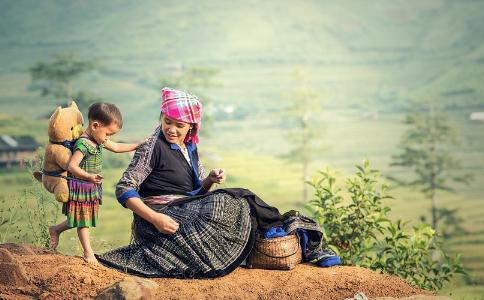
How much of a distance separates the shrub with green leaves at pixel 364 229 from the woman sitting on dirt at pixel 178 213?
1.25 m

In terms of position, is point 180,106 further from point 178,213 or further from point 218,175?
point 178,213

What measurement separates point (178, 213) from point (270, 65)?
20.0 meters

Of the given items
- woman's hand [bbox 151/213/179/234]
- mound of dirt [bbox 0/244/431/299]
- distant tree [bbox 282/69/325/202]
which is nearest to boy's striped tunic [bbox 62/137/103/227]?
mound of dirt [bbox 0/244/431/299]

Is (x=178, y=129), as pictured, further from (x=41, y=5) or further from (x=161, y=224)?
(x=41, y=5)

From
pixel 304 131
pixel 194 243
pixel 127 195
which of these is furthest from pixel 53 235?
pixel 304 131

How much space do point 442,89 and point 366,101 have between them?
7.66ft

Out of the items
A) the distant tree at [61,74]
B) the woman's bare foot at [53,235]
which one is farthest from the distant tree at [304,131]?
the woman's bare foot at [53,235]

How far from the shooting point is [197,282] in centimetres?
435

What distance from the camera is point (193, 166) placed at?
4734 millimetres

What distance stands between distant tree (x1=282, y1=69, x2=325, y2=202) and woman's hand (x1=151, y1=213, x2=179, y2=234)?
50.3 ft

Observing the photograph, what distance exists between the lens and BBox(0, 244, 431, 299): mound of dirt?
4.12 meters

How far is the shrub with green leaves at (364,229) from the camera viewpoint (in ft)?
19.1

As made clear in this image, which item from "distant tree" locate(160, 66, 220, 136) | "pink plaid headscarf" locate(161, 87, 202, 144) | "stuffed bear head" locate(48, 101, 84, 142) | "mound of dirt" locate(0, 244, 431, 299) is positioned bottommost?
"mound of dirt" locate(0, 244, 431, 299)

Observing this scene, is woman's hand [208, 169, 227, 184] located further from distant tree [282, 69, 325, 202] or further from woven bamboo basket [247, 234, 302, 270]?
distant tree [282, 69, 325, 202]
